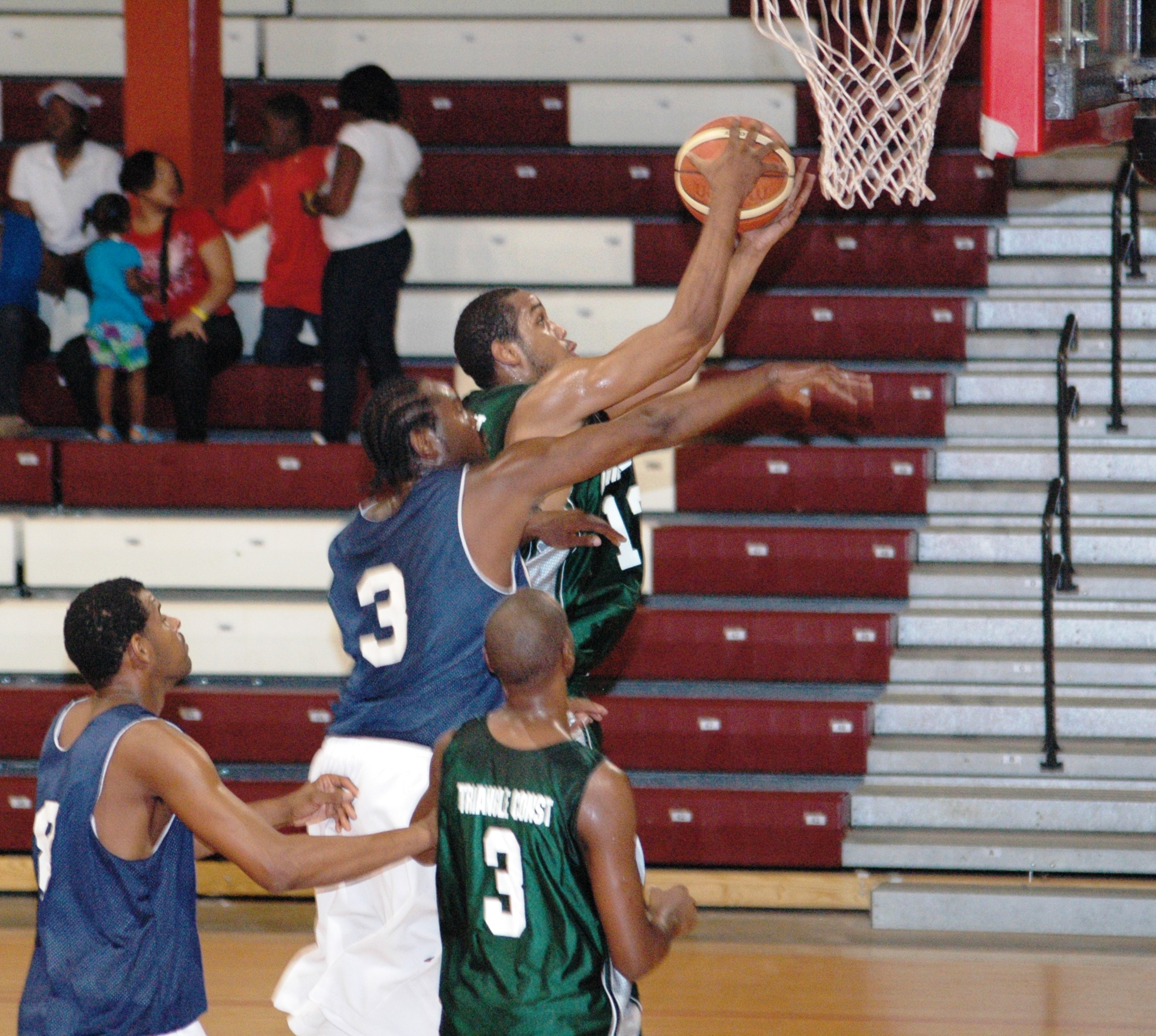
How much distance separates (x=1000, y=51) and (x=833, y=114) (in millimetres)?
827

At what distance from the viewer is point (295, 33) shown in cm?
899

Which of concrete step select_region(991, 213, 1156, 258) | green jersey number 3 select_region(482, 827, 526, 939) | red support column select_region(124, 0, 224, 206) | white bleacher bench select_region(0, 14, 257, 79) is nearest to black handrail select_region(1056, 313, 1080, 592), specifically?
concrete step select_region(991, 213, 1156, 258)

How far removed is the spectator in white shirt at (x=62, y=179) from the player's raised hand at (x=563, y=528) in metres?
5.17

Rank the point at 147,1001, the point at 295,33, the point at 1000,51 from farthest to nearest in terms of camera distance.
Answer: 1. the point at 295,33
2. the point at 1000,51
3. the point at 147,1001

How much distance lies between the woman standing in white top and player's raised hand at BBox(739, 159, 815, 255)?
3.27 meters

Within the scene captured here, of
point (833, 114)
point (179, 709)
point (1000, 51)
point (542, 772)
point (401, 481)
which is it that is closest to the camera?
point (542, 772)

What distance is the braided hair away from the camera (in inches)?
128

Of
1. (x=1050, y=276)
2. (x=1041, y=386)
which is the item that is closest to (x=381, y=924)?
(x=1041, y=386)

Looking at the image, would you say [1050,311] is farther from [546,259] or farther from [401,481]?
[401,481]

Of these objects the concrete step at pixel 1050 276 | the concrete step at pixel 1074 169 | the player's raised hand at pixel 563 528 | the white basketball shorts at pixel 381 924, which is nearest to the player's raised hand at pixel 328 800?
the white basketball shorts at pixel 381 924

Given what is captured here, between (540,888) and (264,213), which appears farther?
(264,213)

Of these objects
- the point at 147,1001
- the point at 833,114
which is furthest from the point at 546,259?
the point at 147,1001

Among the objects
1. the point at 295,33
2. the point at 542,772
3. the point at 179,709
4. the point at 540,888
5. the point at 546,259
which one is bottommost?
the point at 179,709

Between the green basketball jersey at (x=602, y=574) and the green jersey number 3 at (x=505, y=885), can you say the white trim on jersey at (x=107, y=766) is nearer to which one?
the green jersey number 3 at (x=505, y=885)
